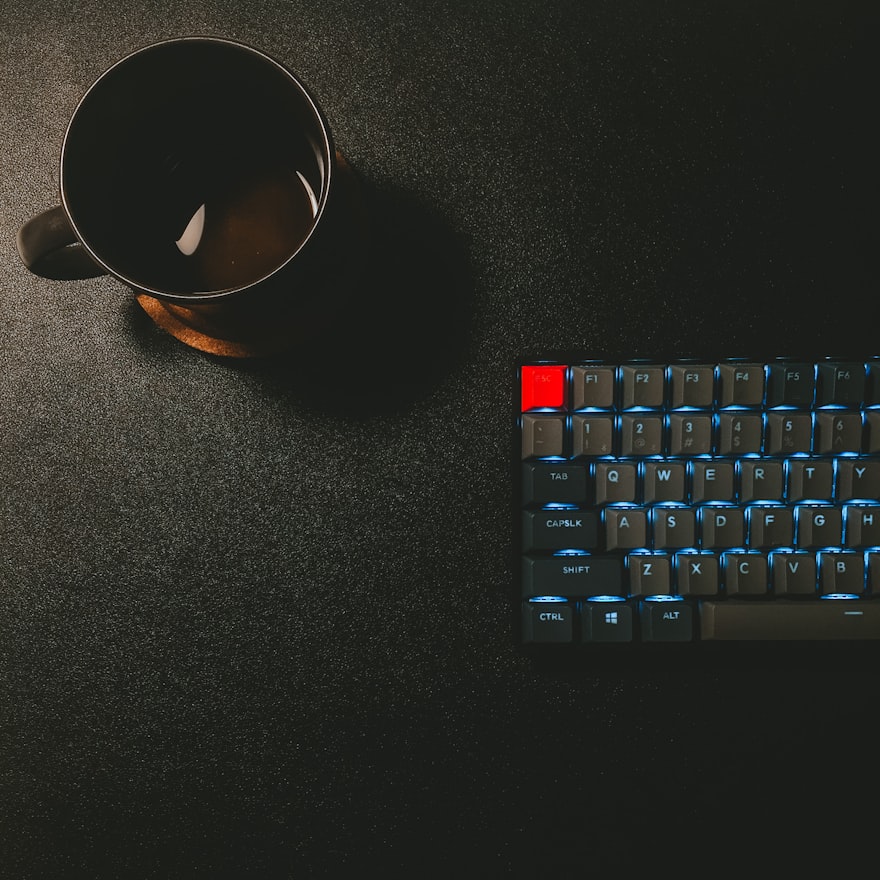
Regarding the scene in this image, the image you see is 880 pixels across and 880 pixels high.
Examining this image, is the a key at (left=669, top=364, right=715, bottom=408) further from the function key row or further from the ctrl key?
the ctrl key

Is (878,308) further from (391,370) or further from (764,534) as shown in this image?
(391,370)

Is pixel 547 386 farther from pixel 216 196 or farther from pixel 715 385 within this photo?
pixel 216 196

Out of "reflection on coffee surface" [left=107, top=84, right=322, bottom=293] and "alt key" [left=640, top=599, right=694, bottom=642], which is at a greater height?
"reflection on coffee surface" [left=107, top=84, right=322, bottom=293]

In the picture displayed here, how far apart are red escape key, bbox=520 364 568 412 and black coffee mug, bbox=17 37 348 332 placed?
0.17 m

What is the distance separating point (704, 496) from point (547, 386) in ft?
0.45

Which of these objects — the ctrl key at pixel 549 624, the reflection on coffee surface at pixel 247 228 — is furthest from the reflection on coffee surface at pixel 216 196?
the ctrl key at pixel 549 624

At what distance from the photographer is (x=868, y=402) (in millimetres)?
508

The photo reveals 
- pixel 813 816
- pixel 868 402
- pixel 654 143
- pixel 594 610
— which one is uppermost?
pixel 654 143

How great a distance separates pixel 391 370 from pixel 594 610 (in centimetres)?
24

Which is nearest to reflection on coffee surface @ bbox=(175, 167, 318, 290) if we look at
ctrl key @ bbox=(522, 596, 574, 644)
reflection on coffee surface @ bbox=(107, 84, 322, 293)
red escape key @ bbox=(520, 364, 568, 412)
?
reflection on coffee surface @ bbox=(107, 84, 322, 293)

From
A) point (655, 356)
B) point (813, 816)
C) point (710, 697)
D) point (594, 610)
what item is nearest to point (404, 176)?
point (655, 356)

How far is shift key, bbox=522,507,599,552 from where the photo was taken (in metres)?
0.51

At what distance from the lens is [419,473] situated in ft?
1.83

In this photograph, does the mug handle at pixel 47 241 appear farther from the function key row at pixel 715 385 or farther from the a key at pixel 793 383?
the a key at pixel 793 383
